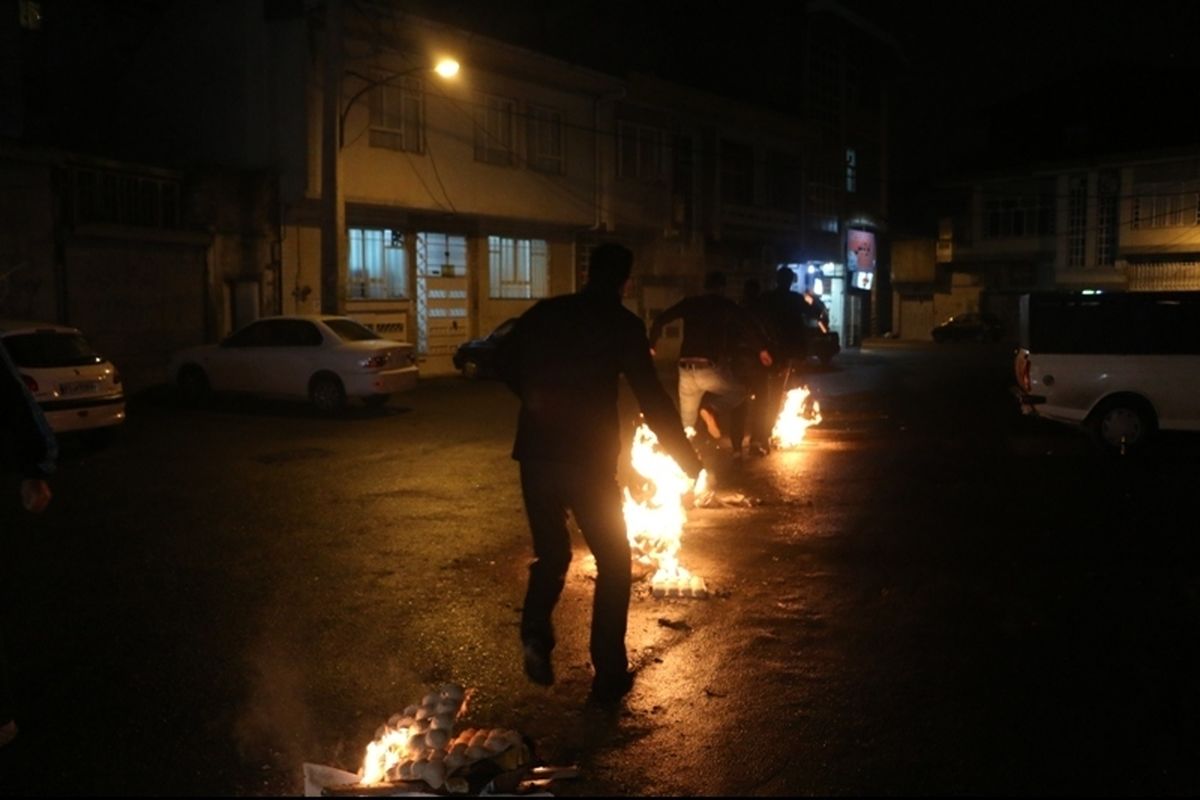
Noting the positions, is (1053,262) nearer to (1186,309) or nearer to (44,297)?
(1186,309)

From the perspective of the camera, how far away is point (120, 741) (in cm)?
452

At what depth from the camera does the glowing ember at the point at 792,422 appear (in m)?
13.6

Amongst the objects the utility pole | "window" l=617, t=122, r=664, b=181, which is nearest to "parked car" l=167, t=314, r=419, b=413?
the utility pole

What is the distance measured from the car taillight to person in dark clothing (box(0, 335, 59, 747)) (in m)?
12.1

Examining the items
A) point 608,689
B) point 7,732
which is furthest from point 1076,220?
point 7,732

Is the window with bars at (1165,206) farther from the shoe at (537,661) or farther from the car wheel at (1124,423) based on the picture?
the shoe at (537,661)

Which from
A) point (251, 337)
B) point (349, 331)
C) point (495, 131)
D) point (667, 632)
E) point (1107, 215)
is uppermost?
point (495, 131)

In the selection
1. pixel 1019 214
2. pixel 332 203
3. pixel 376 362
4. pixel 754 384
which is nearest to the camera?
pixel 754 384

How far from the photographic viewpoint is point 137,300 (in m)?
20.3

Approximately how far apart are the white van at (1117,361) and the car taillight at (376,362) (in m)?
9.22

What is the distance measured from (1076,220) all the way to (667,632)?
48947mm

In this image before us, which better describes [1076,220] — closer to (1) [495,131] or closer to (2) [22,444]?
(1) [495,131]

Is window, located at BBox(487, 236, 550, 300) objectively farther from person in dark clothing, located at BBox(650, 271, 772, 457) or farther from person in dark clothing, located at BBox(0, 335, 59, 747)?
person in dark clothing, located at BBox(0, 335, 59, 747)

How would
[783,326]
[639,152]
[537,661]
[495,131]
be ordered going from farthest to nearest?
1. [639,152]
2. [495,131]
3. [783,326]
4. [537,661]
